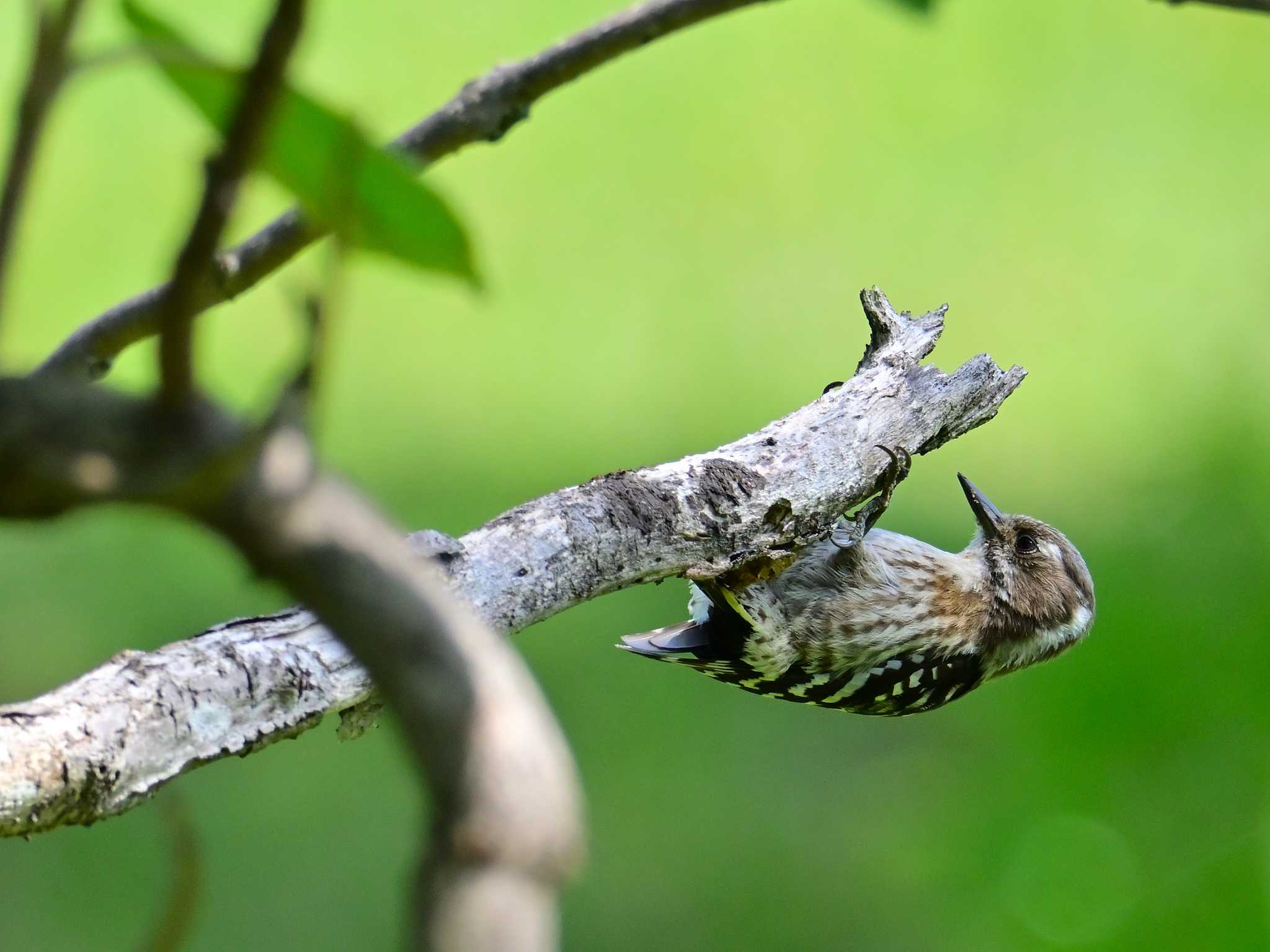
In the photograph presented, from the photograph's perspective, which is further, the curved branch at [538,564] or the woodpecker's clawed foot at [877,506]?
the woodpecker's clawed foot at [877,506]

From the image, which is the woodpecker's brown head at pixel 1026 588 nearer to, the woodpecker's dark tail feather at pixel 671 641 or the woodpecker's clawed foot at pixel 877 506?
the woodpecker's clawed foot at pixel 877 506

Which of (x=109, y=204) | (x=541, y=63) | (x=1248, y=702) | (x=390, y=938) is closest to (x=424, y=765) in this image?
(x=541, y=63)

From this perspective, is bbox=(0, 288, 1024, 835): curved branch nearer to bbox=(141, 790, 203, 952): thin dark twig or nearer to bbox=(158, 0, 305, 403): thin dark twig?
bbox=(141, 790, 203, 952): thin dark twig

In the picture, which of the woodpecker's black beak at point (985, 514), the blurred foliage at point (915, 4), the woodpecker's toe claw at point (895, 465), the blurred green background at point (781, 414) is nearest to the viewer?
the blurred foliage at point (915, 4)

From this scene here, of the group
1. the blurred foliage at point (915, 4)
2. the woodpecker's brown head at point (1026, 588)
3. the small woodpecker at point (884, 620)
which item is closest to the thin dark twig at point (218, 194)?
the blurred foliage at point (915, 4)

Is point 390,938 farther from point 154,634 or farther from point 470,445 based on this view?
point 470,445

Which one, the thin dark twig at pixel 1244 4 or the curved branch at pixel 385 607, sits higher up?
the thin dark twig at pixel 1244 4

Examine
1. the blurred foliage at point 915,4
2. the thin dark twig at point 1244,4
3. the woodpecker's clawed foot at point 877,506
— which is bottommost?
the woodpecker's clawed foot at point 877,506
